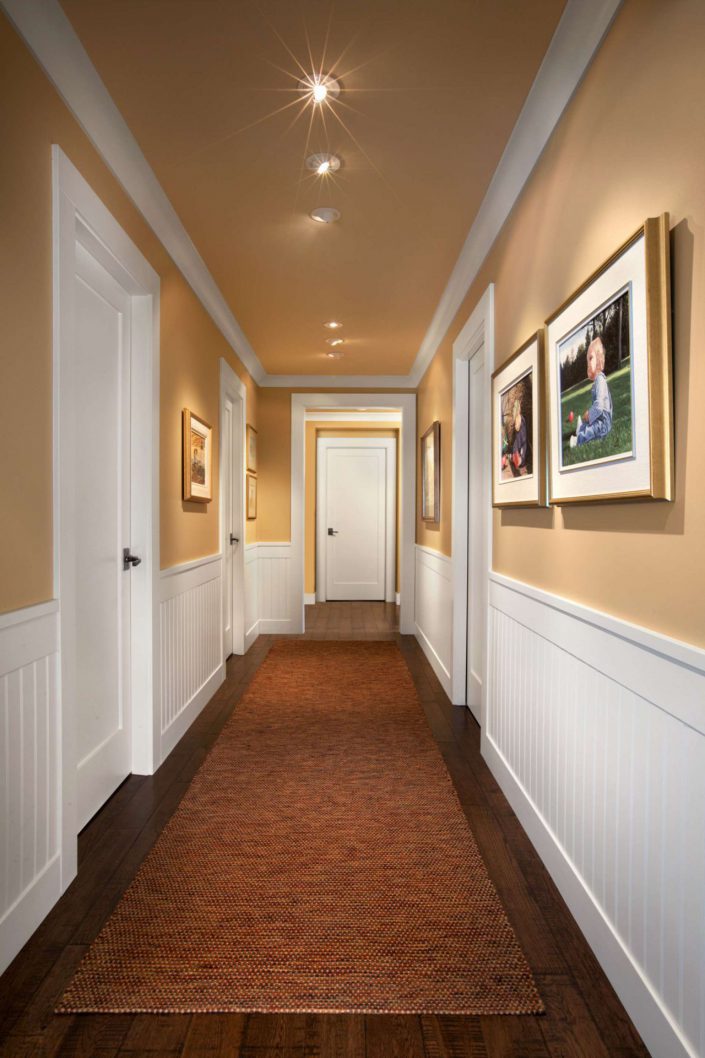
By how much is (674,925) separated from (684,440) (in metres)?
0.94

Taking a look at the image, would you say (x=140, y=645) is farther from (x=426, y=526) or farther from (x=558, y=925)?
(x=426, y=526)

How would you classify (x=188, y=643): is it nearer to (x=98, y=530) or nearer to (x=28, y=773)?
(x=98, y=530)

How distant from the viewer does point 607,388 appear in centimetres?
158

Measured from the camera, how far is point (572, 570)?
1.90 m

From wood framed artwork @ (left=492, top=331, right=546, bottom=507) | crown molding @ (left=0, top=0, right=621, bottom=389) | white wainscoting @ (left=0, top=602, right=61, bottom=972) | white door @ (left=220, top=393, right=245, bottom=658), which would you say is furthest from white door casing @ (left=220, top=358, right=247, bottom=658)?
white wainscoting @ (left=0, top=602, right=61, bottom=972)

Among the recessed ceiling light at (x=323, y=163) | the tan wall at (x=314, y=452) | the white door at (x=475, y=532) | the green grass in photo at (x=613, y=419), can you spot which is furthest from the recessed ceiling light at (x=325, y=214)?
the tan wall at (x=314, y=452)

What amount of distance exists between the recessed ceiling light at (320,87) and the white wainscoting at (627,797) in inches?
68.2

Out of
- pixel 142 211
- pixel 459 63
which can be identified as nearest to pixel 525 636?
pixel 459 63

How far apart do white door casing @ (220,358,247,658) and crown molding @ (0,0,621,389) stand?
1.38 metres

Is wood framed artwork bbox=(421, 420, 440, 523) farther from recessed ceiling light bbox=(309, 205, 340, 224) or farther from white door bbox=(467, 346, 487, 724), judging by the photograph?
recessed ceiling light bbox=(309, 205, 340, 224)

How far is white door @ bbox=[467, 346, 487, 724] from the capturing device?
3.64m

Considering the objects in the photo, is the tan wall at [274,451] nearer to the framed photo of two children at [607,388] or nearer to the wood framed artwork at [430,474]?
the wood framed artwork at [430,474]

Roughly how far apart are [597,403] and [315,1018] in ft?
5.25

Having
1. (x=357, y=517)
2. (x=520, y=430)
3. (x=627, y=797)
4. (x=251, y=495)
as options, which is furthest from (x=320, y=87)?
(x=357, y=517)
